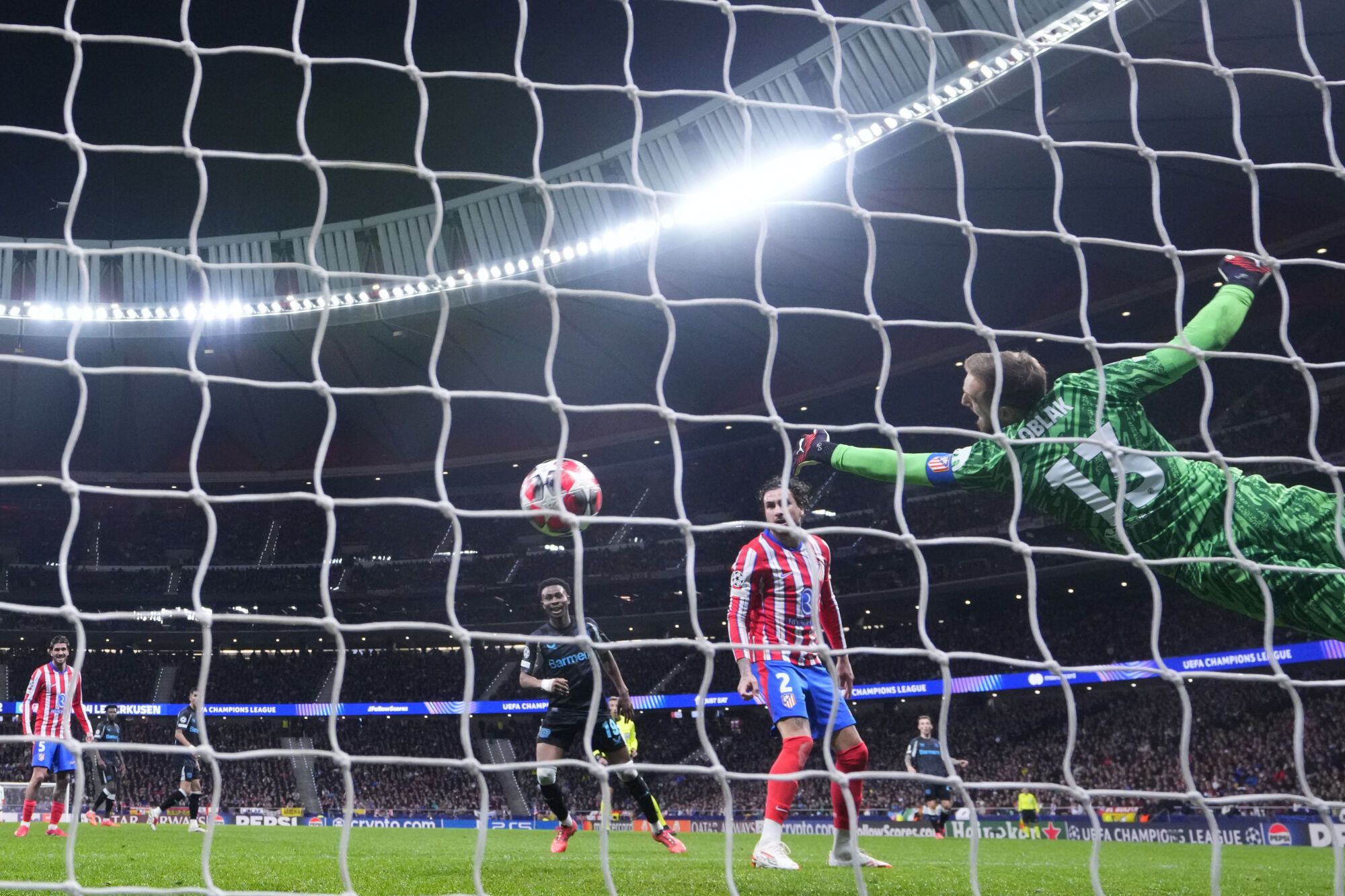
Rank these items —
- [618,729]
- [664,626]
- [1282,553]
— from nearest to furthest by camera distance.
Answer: [1282,553] < [618,729] < [664,626]

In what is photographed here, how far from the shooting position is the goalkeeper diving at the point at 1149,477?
3.46m

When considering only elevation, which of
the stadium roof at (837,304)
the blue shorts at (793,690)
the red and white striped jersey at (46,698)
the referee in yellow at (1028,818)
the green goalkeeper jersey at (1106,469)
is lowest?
the referee in yellow at (1028,818)

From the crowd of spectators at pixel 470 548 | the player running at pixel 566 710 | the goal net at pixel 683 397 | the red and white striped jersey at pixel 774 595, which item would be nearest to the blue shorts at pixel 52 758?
the goal net at pixel 683 397

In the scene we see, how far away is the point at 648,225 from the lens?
64.1ft

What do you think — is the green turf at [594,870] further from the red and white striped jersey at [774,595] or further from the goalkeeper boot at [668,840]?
the red and white striped jersey at [774,595]

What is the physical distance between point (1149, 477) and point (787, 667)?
8.02 ft

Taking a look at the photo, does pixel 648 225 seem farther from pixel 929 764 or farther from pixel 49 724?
pixel 49 724

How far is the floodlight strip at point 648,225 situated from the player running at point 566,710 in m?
4.58

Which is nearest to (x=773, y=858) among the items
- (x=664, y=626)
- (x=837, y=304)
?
(x=837, y=304)

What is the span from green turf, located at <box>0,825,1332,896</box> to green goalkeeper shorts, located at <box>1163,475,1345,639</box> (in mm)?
1695

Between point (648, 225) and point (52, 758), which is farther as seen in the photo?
point (648, 225)

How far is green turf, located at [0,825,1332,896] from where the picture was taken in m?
4.76

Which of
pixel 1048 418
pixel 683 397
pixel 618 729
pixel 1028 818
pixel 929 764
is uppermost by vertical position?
pixel 683 397

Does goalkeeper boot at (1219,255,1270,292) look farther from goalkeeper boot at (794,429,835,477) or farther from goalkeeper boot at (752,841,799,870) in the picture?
goalkeeper boot at (752,841,799,870)
